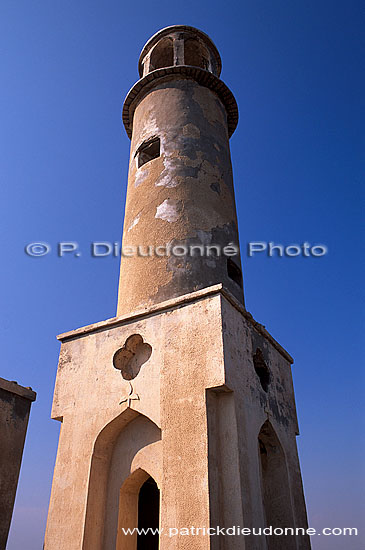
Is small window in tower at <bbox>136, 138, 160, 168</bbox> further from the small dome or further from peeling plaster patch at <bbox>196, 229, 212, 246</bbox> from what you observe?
the small dome

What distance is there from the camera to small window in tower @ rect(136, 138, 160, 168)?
7.88 metres

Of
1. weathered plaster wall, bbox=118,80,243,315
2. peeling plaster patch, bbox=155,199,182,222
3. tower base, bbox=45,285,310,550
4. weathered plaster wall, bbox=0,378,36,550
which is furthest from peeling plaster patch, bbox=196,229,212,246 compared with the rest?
weathered plaster wall, bbox=0,378,36,550

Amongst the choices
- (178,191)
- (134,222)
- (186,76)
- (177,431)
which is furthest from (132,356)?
(186,76)

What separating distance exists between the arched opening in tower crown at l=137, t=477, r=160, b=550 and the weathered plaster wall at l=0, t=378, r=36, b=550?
1840mm

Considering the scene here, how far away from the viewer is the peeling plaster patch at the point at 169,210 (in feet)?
22.3

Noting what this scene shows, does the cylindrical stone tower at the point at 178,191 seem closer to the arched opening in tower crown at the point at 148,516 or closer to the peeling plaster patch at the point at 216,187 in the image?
the peeling plaster patch at the point at 216,187

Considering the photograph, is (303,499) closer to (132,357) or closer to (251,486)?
(251,486)

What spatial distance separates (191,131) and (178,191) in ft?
4.29

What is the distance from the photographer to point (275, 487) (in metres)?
5.79

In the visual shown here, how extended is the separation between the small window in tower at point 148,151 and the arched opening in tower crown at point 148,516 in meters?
5.16

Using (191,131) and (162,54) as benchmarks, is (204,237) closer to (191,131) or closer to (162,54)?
(191,131)

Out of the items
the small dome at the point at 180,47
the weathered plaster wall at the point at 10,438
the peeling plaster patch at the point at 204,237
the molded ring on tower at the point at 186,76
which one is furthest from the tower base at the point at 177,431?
the small dome at the point at 180,47

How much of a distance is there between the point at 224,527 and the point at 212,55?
350 inches

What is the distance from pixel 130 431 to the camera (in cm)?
555
